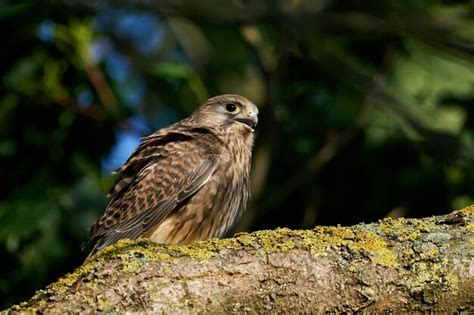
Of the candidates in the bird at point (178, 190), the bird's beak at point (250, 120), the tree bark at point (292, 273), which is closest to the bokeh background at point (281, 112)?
the bird's beak at point (250, 120)

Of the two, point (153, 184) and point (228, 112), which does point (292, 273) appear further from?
point (228, 112)

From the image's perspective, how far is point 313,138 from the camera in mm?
6395

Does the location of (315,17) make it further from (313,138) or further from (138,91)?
(138,91)

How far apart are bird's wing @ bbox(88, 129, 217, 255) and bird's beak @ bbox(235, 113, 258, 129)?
1.52 feet

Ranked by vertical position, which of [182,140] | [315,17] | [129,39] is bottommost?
[182,140]

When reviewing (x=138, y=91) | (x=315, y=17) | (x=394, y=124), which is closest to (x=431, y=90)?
(x=394, y=124)

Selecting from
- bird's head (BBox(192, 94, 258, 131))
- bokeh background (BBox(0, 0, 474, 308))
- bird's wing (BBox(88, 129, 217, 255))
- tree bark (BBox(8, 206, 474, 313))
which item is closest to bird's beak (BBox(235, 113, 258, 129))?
bird's head (BBox(192, 94, 258, 131))

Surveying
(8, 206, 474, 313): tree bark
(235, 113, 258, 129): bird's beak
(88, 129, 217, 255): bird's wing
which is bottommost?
(8, 206, 474, 313): tree bark

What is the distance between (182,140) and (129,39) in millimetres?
3102

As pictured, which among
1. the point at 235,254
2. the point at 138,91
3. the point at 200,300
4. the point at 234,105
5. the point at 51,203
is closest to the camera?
the point at 200,300

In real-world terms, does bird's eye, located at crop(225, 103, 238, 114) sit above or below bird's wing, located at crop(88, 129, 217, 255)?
above

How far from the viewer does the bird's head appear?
5.94 meters

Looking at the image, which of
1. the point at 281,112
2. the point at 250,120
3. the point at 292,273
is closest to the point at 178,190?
the point at 250,120

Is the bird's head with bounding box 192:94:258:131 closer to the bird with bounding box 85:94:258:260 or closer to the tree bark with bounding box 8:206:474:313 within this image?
the bird with bounding box 85:94:258:260
